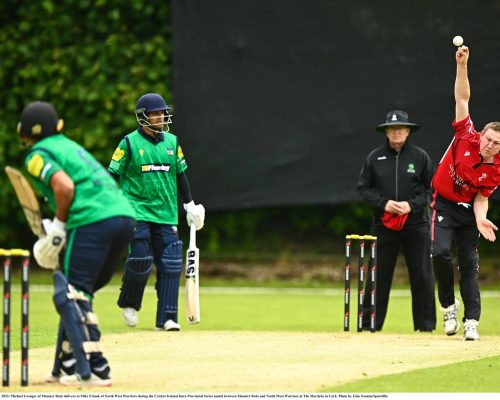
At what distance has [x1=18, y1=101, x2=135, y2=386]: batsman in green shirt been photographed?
624 centimetres

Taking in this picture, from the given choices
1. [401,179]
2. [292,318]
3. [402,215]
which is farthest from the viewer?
[292,318]

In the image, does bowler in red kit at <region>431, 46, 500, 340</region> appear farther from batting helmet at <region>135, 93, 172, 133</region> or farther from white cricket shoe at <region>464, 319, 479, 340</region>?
batting helmet at <region>135, 93, 172, 133</region>

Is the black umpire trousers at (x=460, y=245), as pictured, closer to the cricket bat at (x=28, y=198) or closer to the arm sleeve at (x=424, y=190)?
the arm sleeve at (x=424, y=190)

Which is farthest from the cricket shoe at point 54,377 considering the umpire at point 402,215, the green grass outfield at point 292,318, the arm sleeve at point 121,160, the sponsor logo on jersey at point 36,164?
the umpire at point 402,215

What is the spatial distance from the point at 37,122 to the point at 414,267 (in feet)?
15.1

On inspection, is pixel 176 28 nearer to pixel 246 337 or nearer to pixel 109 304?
pixel 109 304

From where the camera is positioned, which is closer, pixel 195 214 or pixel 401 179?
pixel 195 214

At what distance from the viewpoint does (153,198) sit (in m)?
9.37

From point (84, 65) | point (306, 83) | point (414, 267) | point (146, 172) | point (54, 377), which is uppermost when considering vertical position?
point (84, 65)

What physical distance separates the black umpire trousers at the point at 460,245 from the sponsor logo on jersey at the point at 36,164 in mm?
3770

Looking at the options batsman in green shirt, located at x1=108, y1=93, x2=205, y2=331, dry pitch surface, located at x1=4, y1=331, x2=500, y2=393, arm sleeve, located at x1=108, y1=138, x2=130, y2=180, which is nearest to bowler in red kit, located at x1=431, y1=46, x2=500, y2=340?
dry pitch surface, located at x1=4, y1=331, x2=500, y2=393

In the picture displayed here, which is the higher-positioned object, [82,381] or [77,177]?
[77,177]

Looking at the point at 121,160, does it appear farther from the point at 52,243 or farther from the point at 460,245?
the point at 52,243

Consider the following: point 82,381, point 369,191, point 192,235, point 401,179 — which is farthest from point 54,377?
point 401,179
